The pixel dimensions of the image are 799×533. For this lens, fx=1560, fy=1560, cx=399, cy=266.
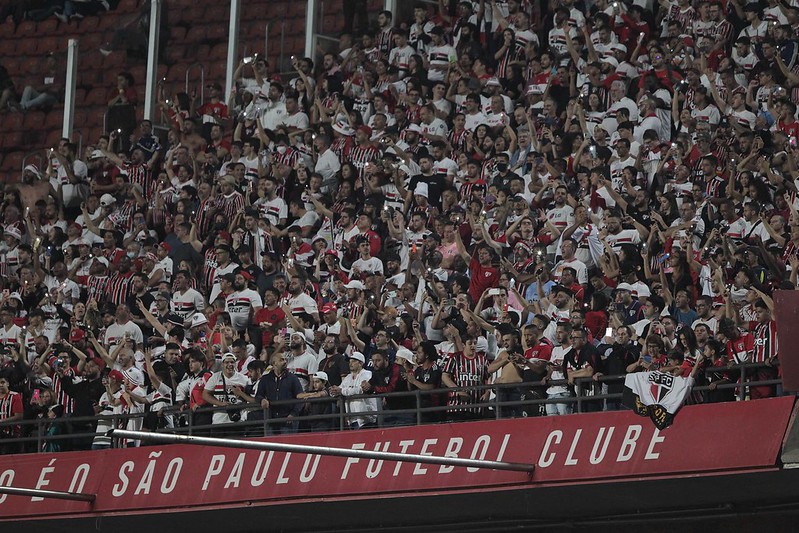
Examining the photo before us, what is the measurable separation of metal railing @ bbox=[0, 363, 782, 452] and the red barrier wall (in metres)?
0.20

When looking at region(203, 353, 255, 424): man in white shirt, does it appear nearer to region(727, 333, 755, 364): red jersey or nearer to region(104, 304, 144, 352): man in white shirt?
region(104, 304, 144, 352): man in white shirt

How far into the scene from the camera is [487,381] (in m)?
13.5

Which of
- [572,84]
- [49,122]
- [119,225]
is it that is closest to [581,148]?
[572,84]

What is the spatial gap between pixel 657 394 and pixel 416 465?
237 centimetres

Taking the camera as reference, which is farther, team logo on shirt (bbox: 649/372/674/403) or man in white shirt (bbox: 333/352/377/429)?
man in white shirt (bbox: 333/352/377/429)

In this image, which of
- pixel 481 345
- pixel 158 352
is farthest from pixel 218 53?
pixel 481 345

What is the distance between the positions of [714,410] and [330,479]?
356cm

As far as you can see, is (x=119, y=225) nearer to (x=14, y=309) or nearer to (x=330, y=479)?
(x=14, y=309)

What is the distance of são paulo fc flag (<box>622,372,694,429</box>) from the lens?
38.8ft

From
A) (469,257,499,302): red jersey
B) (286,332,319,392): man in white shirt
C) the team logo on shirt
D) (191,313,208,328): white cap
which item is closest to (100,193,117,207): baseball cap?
(191,313,208,328): white cap

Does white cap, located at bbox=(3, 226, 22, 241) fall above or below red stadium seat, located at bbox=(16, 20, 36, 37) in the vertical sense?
below

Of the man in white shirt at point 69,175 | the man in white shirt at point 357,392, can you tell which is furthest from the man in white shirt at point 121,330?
the man in white shirt at point 69,175

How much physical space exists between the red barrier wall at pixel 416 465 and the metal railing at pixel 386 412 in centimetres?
20

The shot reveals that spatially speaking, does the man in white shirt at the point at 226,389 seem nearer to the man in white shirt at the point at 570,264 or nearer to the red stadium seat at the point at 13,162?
the man in white shirt at the point at 570,264
